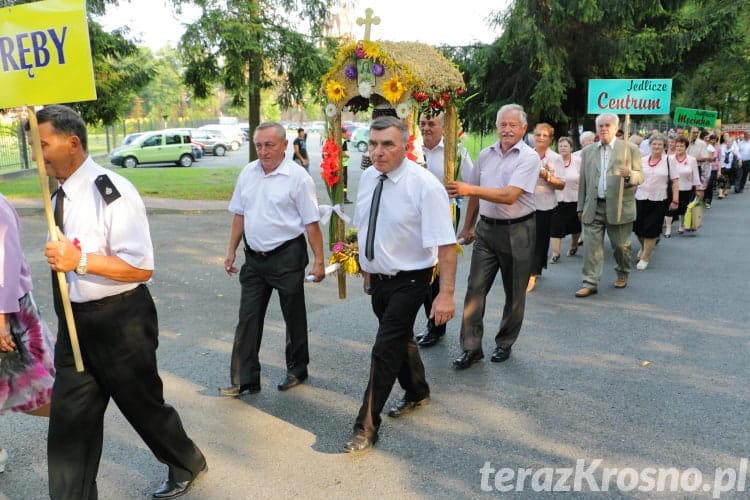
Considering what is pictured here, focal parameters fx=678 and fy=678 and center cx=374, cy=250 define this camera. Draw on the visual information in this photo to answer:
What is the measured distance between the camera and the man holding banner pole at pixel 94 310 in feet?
9.84

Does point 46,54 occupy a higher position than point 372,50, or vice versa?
point 372,50

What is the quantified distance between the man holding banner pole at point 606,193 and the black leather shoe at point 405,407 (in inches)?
145

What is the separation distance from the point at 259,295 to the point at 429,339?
1.82 m

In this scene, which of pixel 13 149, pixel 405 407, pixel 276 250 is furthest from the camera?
pixel 13 149

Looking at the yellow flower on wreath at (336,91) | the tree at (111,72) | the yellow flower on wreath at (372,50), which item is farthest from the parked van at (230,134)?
the yellow flower on wreath at (372,50)

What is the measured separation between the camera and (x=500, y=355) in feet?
18.5

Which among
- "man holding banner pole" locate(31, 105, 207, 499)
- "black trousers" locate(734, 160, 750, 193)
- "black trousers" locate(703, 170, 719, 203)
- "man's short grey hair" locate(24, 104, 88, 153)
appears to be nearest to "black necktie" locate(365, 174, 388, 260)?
"man holding banner pole" locate(31, 105, 207, 499)

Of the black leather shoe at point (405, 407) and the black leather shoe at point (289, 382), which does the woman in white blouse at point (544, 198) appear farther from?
the black leather shoe at point (289, 382)

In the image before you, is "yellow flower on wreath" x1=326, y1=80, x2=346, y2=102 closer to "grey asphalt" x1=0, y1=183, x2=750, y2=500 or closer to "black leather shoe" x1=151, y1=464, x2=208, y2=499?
"grey asphalt" x1=0, y1=183, x2=750, y2=500

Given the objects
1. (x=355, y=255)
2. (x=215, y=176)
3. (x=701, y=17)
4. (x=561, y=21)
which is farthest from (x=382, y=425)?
(x=215, y=176)

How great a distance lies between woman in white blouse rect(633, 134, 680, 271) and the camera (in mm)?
9648

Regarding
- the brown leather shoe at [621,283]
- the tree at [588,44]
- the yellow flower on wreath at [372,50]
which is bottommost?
the brown leather shoe at [621,283]

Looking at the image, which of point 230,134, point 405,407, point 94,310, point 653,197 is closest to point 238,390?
point 405,407

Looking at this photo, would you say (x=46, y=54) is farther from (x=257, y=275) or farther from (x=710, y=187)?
(x=710, y=187)
